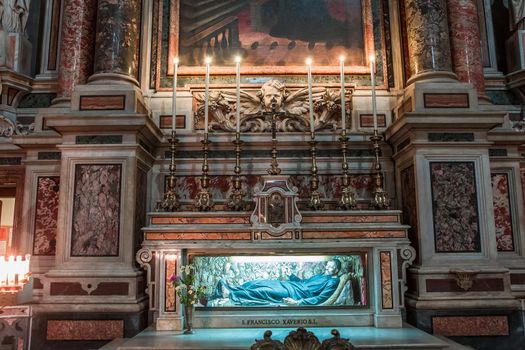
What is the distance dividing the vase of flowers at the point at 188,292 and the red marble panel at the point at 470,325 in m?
2.47

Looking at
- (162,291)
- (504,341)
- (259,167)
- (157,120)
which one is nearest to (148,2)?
(157,120)

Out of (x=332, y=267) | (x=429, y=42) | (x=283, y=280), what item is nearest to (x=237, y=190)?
(x=283, y=280)

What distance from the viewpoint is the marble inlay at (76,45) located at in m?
6.52

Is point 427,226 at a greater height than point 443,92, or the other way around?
point 443,92

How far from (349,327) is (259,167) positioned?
225cm

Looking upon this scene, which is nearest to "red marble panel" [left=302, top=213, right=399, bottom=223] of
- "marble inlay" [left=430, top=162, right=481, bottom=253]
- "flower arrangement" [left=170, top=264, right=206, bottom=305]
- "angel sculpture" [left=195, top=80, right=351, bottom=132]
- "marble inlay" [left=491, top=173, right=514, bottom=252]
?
"marble inlay" [left=430, top=162, right=481, bottom=253]

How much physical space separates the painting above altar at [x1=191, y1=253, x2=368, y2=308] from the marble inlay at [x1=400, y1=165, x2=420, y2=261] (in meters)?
0.68

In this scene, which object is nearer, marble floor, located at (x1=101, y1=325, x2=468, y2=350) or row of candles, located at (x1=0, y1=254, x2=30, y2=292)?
row of candles, located at (x1=0, y1=254, x2=30, y2=292)

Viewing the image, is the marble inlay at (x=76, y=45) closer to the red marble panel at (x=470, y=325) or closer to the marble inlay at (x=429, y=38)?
the marble inlay at (x=429, y=38)

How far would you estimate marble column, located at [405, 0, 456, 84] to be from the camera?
611 centimetres

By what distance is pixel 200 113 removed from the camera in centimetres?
664

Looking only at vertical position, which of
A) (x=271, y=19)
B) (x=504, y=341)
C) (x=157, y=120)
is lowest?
(x=504, y=341)

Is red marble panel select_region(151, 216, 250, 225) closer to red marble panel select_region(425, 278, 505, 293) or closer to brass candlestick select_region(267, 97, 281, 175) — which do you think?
brass candlestick select_region(267, 97, 281, 175)

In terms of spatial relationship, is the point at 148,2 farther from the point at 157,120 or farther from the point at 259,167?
the point at 259,167
